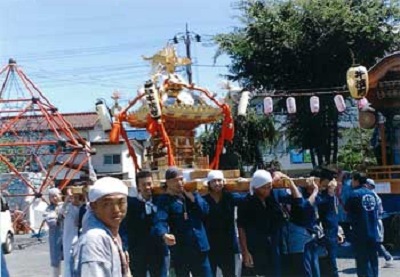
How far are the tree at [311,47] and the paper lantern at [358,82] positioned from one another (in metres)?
8.83

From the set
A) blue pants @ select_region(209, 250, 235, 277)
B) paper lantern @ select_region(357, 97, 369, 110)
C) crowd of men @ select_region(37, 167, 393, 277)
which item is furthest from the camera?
paper lantern @ select_region(357, 97, 369, 110)

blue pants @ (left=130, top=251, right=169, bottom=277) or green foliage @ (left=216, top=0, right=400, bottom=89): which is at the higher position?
green foliage @ (left=216, top=0, right=400, bottom=89)

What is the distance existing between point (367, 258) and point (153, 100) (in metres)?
6.70

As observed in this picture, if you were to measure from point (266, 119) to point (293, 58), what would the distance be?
4664 millimetres

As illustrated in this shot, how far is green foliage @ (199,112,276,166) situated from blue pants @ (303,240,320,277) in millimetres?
21126

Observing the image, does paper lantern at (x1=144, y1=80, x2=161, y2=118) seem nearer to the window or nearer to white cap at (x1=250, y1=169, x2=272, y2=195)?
white cap at (x1=250, y1=169, x2=272, y2=195)

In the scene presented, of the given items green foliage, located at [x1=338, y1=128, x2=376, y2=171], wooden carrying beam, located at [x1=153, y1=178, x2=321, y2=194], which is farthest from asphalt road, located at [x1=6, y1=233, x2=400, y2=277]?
green foliage, located at [x1=338, y1=128, x2=376, y2=171]

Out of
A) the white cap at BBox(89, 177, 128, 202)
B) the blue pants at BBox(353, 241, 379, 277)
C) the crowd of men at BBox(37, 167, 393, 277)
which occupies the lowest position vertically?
the blue pants at BBox(353, 241, 379, 277)

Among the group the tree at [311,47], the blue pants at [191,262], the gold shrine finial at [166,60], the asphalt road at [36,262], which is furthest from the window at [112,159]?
the blue pants at [191,262]

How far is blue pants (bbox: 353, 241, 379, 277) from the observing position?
793 cm

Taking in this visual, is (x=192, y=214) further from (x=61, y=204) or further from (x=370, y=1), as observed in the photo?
(x=370, y=1)

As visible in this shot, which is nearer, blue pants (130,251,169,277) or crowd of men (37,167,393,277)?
crowd of men (37,167,393,277)

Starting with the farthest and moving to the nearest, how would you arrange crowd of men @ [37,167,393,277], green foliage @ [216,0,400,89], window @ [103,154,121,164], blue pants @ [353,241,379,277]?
window @ [103,154,121,164] < green foliage @ [216,0,400,89] < blue pants @ [353,241,379,277] < crowd of men @ [37,167,393,277]

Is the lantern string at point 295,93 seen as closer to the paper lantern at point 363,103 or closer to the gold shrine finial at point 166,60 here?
the paper lantern at point 363,103
